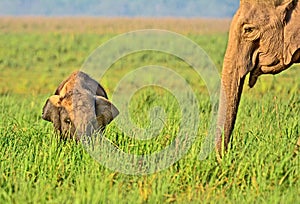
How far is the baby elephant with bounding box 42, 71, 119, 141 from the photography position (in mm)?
5844

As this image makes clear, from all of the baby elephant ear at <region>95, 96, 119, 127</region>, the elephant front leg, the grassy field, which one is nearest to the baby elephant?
the baby elephant ear at <region>95, 96, 119, 127</region>

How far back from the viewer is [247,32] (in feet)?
17.5

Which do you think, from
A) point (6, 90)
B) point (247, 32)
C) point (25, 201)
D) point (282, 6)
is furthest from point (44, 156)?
point (6, 90)

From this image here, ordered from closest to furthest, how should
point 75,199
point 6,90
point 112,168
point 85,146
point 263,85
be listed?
point 75,199 → point 112,168 → point 85,146 → point 263,85 → point 6,90

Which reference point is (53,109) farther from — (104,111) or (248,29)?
(248,29)

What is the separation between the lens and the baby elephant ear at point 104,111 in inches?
237

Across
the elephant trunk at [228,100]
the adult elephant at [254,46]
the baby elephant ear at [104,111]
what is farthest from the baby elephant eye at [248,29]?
the baby elephant ear at [104,111]

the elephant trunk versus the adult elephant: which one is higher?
the adult elephant

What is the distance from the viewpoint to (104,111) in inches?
238

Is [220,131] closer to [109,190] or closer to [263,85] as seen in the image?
[109,190]

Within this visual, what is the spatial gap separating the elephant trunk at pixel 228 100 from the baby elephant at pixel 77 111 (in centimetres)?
114

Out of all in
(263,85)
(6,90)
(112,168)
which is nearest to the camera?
(112,168)

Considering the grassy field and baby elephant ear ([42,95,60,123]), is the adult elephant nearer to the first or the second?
the grassy field

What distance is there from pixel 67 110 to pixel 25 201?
5.06 ft
